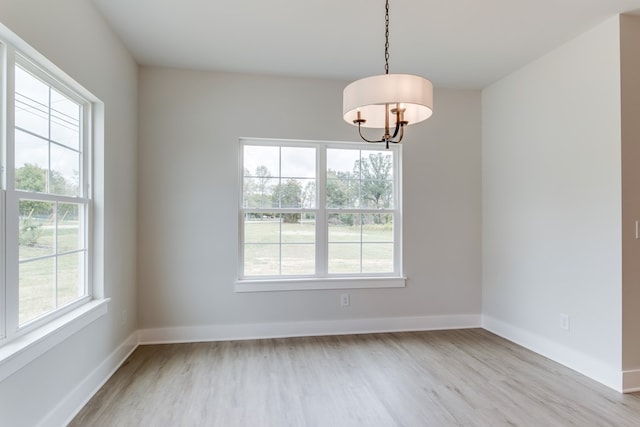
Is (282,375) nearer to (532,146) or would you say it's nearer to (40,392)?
(40,392)

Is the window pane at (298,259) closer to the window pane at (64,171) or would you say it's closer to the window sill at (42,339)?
the window sill at (42,339)

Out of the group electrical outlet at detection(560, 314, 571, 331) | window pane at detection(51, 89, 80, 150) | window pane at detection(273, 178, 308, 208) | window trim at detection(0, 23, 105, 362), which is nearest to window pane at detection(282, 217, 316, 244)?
window pane at detection(273, 178, 308, 208)

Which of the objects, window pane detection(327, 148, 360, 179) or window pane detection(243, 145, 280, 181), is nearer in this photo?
window pane detection(243, 145, 280, 181)

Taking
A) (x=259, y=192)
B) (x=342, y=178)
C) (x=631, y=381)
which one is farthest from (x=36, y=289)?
(x=631, y=381)

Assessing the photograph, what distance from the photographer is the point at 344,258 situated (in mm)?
3865

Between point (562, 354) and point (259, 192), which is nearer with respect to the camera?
point (562, 354)

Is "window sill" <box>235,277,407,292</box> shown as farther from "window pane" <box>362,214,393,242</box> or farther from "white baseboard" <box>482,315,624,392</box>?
"white baseboard" <box>482,315,624,392</box>

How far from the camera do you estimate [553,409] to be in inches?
91.0

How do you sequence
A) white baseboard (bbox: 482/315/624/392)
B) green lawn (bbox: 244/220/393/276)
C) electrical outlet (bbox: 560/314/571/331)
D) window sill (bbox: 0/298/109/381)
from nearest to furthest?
window sill (bbox: 0/298/109/381) < white baseboard (bbox: 482/315/624/392) < electrical outlet (bbox: 560/314/571/331) < green lawn (bbox: 244/220/393/276)

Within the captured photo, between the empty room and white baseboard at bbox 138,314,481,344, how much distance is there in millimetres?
21

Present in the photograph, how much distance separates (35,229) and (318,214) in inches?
94.4

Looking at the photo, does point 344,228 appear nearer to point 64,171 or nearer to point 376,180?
point 376,180

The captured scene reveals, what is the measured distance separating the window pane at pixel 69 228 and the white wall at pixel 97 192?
19 centimetres

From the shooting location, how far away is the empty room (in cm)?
210
